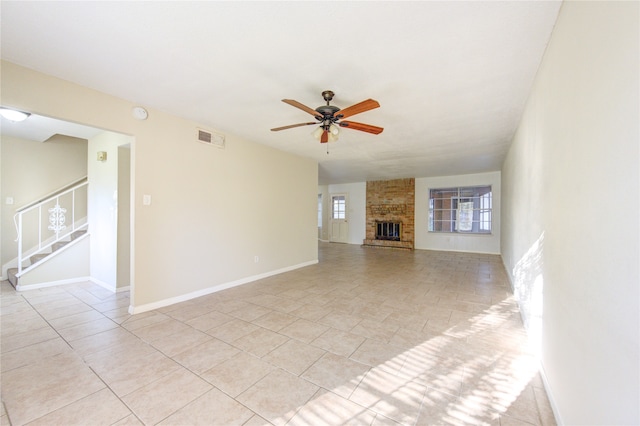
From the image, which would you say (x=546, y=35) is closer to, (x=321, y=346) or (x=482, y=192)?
(x=321, y=346)

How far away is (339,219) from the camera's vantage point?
33.7ft

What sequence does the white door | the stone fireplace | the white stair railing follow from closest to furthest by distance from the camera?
the white stair railing
the stone fireplace
the white door

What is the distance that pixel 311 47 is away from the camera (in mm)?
1925

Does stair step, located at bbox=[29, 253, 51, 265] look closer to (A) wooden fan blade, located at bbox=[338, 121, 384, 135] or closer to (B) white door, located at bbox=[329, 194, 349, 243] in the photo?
(A) wooden fan blade, located at bbox=[338, 121, 384, 135]

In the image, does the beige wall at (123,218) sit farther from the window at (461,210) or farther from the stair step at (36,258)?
the window at (461,210)

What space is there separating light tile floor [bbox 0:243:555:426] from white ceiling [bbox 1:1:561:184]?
2474 millimetres

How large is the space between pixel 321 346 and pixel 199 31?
2693 mm

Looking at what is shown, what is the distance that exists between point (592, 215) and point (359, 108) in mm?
1752

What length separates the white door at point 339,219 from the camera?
398 inches

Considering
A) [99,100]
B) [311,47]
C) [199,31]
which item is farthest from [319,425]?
[99,100]

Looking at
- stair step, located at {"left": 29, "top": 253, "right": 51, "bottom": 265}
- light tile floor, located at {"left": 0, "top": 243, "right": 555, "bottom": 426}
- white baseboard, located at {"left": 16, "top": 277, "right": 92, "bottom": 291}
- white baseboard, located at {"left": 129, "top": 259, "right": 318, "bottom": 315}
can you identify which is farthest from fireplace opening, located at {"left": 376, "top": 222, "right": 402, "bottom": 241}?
stair step, located at {"left": 29, "top": 253, "right": 51, "bottom": 265}

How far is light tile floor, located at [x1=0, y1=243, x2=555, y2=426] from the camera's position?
1.53 m

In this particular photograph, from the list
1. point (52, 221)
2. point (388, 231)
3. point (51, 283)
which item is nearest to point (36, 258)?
point (51, 283)

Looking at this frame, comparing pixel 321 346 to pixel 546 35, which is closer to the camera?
pixel 546 35
